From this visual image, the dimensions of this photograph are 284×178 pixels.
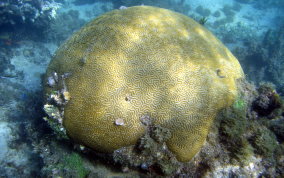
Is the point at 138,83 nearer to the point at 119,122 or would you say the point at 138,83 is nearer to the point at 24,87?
the point at 119,122

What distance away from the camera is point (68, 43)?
4238mm

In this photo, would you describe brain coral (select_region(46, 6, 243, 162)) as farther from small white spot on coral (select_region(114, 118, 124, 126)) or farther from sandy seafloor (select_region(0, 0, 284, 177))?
sandy seafloor (select_region(0, 0, 284, 177))

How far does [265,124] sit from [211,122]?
1.30m

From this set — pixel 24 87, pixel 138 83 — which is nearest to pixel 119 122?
pixel 138 83

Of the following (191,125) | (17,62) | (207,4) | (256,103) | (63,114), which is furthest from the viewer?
(207,4)

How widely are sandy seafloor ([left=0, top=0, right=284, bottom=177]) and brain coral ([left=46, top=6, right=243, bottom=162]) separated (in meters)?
0.99

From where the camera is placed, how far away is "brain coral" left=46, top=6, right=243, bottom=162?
328 cm

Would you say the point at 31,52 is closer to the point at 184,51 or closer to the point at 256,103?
the point at 184,51

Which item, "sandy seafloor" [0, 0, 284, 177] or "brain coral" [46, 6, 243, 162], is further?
"sandy seafloor" [0, 0, 284, 177]

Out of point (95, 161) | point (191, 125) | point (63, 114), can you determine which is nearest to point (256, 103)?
point (191, 125)

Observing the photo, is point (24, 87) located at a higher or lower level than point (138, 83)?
lower

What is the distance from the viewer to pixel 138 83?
349 cm

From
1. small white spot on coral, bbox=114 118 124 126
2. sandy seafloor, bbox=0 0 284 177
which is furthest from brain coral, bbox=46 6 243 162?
sandy seafloor, bbox=0 0 284 177

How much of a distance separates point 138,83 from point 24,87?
7.15 m
